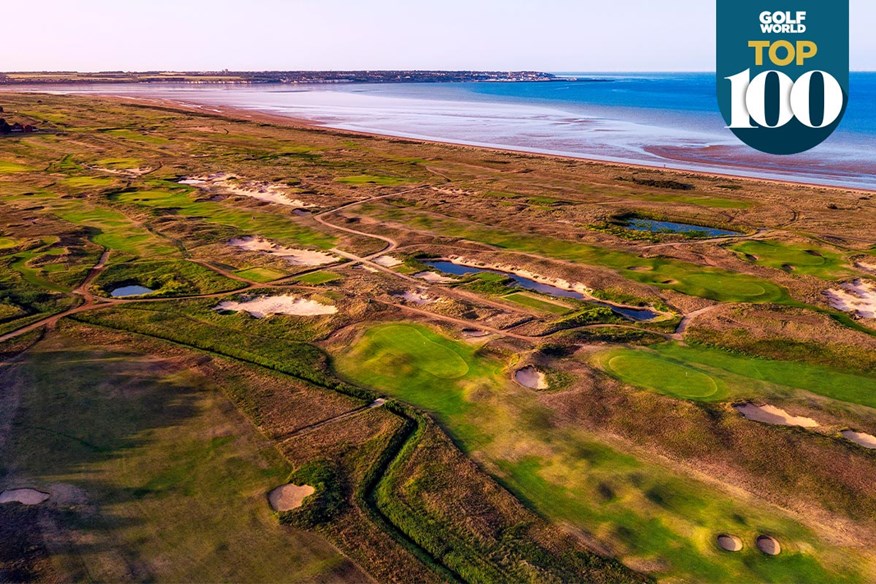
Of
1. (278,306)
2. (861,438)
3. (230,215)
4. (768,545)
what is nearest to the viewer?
(768,545)

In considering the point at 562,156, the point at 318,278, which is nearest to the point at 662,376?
the point at 318,278

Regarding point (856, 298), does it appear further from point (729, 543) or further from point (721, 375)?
point (729, 543)

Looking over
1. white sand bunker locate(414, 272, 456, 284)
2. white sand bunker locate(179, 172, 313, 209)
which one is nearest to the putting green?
white sand bunker locate(414, 272, 456, 284)

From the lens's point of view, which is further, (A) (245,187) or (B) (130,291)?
(A) (245,187)

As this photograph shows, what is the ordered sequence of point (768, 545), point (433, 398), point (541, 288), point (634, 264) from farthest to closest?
point (634, 264)
point (541, 288)
point (433, 398)
point (768, 545)

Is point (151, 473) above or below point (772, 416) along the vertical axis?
above

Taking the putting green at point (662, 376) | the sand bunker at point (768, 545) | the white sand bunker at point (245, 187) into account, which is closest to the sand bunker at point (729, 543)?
the sand bunker at point (768, 545)
